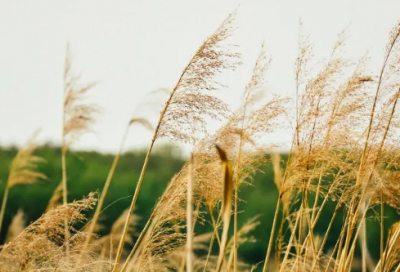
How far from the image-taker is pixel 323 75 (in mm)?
3264

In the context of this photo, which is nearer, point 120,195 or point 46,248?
point 46,248

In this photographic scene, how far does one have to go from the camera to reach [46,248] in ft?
9.12

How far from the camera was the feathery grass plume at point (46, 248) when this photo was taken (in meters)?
2.75

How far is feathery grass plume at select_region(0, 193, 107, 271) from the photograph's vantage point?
2.75 metres

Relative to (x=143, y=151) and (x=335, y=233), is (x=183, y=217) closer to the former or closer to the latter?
(x=335, y=233)

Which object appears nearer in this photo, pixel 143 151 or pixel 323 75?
pixel 323 75

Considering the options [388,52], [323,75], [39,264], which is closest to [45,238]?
[39,264]

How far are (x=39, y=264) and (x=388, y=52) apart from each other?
205cm

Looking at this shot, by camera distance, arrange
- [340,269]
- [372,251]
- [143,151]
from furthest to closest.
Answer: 1. [143,151]
2. [372,251]
3. [340,269]

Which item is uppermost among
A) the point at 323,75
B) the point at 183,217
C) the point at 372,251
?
the point at 323,75

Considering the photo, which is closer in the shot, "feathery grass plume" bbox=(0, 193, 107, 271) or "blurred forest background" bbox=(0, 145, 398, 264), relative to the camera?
"feathery grass plume" bbox=(0, 193, 107, 271)

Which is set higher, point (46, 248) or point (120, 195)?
point (46, 248)

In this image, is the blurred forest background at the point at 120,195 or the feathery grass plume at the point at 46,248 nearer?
the feathery grass plume at the point at 46,248

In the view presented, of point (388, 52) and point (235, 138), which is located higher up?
point (388, 52)
